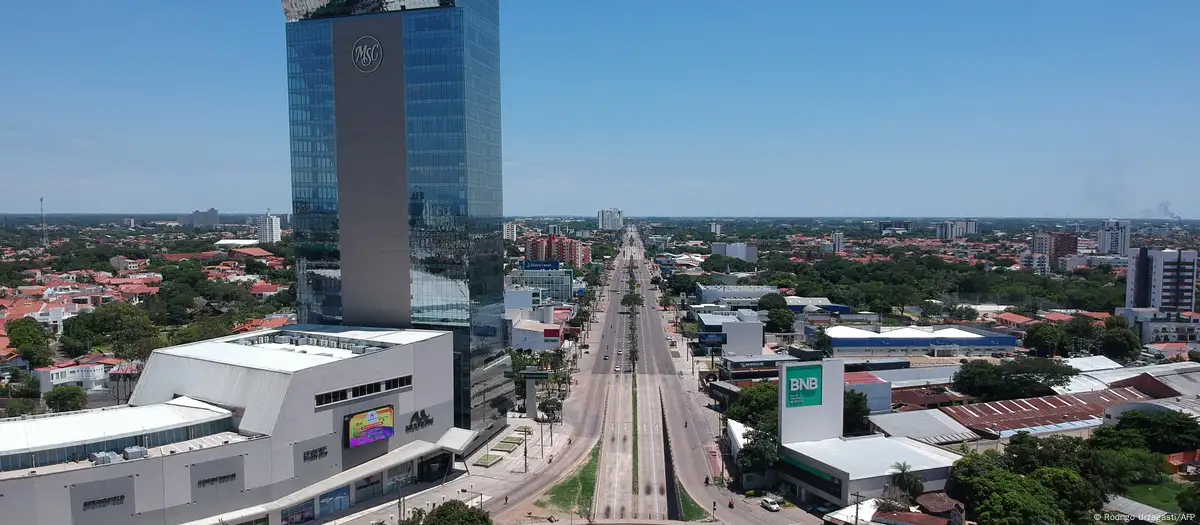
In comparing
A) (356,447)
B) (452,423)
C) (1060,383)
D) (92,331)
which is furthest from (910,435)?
(92,331)

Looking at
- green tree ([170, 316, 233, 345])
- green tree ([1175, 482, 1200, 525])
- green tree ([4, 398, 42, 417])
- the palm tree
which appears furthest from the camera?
green tree ([170, 316, 233, 345])

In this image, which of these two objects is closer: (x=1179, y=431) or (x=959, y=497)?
(x=959, y=497)

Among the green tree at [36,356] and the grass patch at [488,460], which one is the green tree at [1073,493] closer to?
the grass patch at [488,460]

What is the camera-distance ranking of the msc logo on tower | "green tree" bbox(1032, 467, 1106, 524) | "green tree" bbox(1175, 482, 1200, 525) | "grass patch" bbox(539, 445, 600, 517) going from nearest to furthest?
"green tree" bbox(1175, 482, 1200, 525) < "green tree" bbox(1032, 467, 1106, 524) < "grass patch" bbox(539, 445, 600, 517) < the msc logo on tower

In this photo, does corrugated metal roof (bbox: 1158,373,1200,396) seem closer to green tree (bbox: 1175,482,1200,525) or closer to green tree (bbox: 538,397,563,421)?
green tree (bbox: 1175,482,1200,525)

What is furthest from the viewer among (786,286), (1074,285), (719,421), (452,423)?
(786,286)

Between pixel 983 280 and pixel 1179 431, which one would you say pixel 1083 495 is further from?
pixel 983 280

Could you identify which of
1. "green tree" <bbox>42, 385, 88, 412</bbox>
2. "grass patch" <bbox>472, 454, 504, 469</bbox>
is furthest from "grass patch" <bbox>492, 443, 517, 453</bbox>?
"green tree" <bbox>42, 385, 88, 412</bbox>

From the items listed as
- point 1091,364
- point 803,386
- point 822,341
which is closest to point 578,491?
point 803,386
